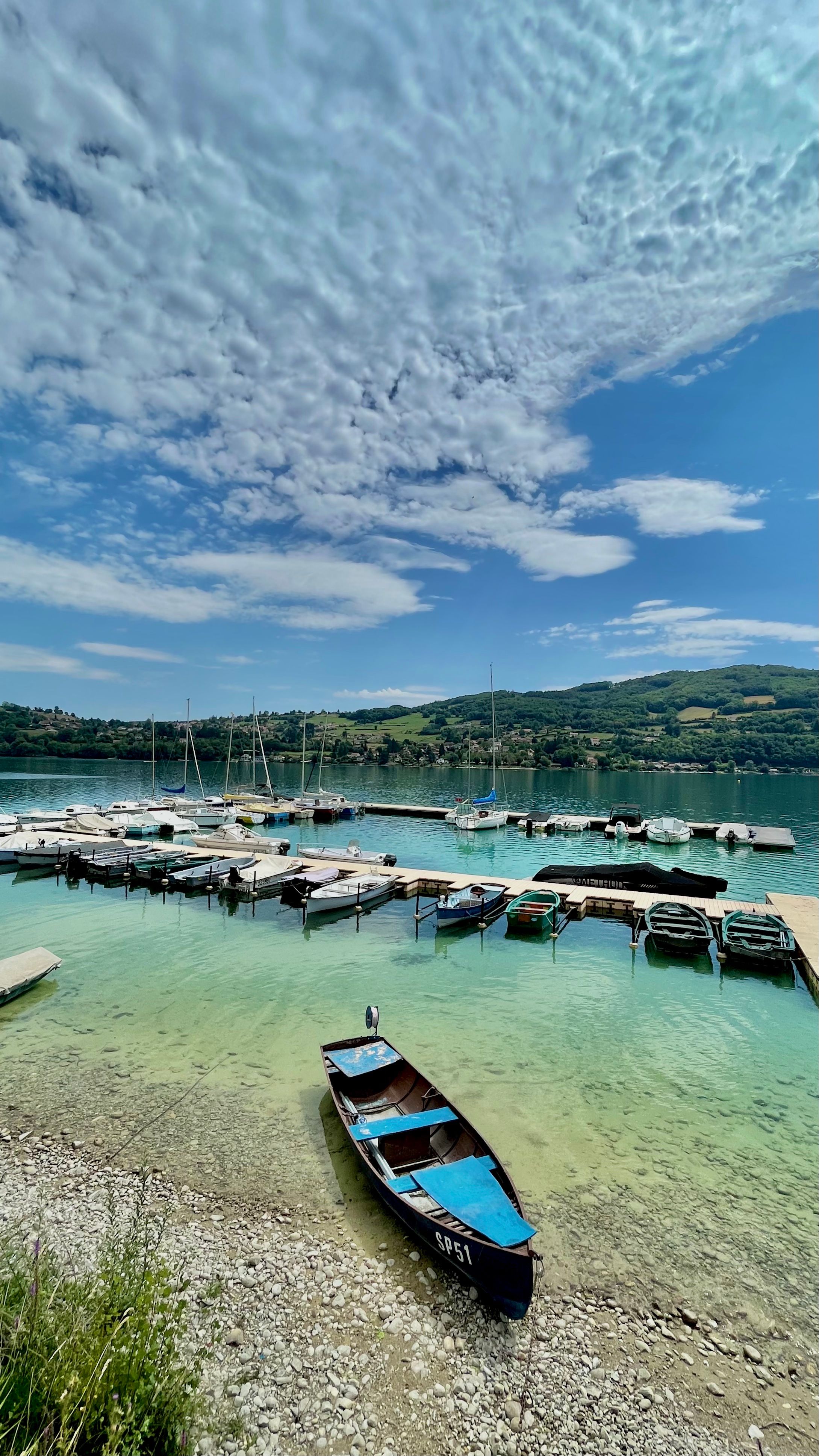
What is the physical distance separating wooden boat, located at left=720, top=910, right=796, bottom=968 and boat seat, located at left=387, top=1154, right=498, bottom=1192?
17.2 m

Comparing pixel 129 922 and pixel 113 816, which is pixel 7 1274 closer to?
pixel 129 922

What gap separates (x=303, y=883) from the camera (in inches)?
1220

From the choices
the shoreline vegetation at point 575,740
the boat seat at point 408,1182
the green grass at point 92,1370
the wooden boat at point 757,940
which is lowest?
the wooden boat at point 757,940

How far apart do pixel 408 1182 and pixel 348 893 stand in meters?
19.9

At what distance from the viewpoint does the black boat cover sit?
3122 centimetres

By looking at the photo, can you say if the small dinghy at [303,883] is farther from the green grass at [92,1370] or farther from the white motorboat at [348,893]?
the green grass at [92,1370]

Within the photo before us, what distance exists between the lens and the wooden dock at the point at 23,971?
17.7 m

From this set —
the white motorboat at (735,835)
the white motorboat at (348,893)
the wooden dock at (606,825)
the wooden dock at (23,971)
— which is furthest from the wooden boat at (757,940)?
the white motorboat at (735,835)

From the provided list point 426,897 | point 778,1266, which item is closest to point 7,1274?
point 778,1266

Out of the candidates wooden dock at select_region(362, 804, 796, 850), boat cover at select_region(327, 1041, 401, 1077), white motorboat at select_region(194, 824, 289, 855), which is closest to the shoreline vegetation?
wooden dock at select_region(362, 804, 796, 850)

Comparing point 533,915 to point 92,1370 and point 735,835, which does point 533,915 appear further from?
point 735,835

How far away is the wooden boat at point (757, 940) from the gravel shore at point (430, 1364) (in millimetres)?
16626

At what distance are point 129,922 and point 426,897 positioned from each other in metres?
14.7

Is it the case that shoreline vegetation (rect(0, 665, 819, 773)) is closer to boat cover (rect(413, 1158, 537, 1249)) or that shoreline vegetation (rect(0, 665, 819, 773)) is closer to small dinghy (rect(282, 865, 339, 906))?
small dinghy (rect(282, 865, 339, 906))
